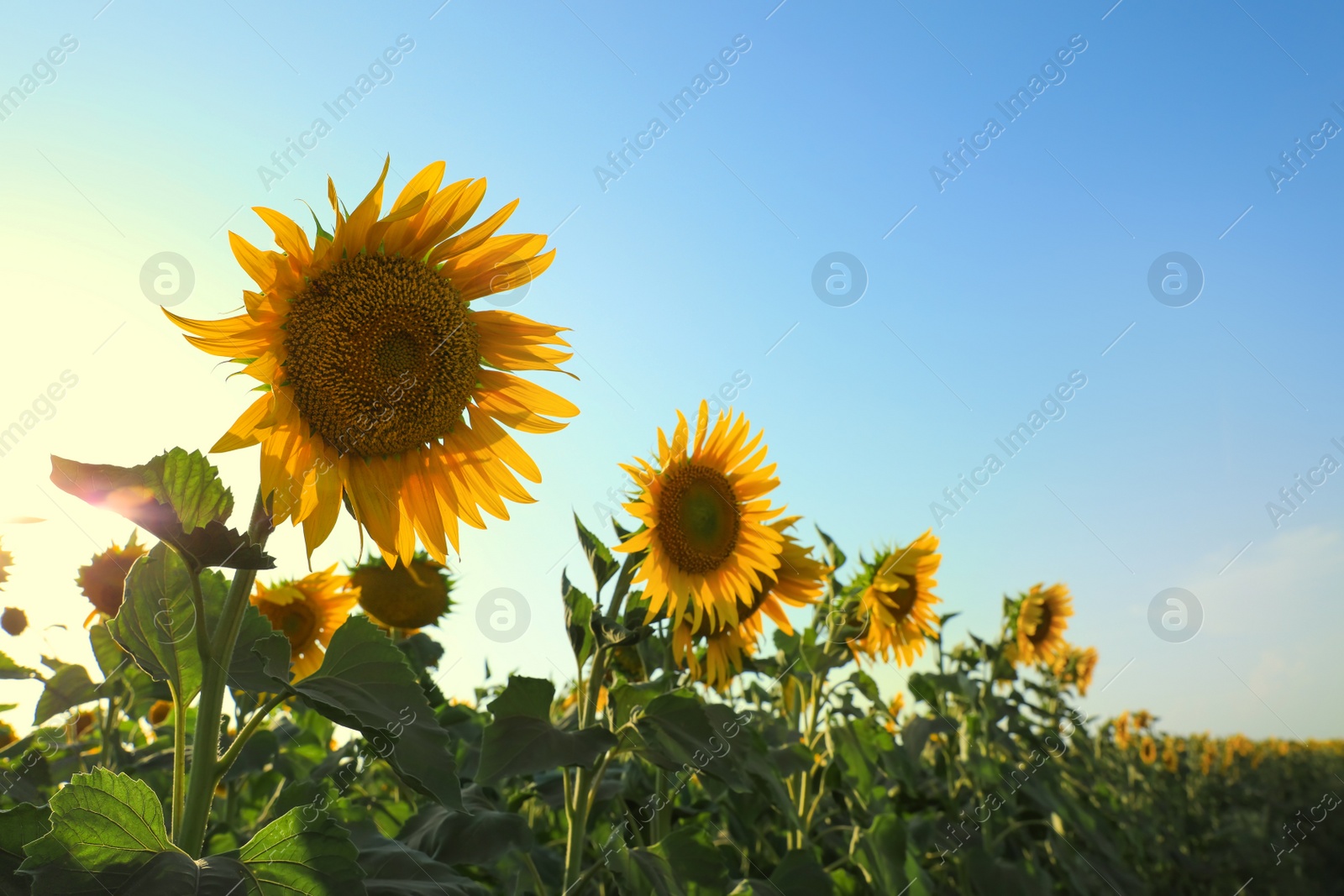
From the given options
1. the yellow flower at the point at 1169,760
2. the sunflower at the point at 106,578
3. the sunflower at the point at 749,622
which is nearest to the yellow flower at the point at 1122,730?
the yellow flower at the point at 1169,760

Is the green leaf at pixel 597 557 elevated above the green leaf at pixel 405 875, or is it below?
above

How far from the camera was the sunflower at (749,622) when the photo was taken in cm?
384

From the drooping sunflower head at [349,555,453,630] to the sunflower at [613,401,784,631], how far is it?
41.9 inches

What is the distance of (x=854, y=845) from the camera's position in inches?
142

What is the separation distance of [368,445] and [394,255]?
0.50 metres

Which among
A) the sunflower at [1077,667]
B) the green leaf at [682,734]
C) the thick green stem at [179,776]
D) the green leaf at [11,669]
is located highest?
the green leaf at [11,669]

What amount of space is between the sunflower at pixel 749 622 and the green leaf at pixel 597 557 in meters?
0.97

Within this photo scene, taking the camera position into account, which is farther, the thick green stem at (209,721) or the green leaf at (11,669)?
the green leaf at (11,669)

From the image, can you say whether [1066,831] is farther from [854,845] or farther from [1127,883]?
[854,845]

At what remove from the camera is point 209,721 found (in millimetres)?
1616

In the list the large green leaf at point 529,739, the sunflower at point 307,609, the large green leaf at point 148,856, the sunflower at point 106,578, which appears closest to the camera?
the large green leaf at point 148,856

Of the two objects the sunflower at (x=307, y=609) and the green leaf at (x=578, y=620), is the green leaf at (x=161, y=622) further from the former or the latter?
the sunflower at (x=307, y=609)

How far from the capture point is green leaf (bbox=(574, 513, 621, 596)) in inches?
109

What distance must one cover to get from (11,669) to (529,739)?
1.70 meters
